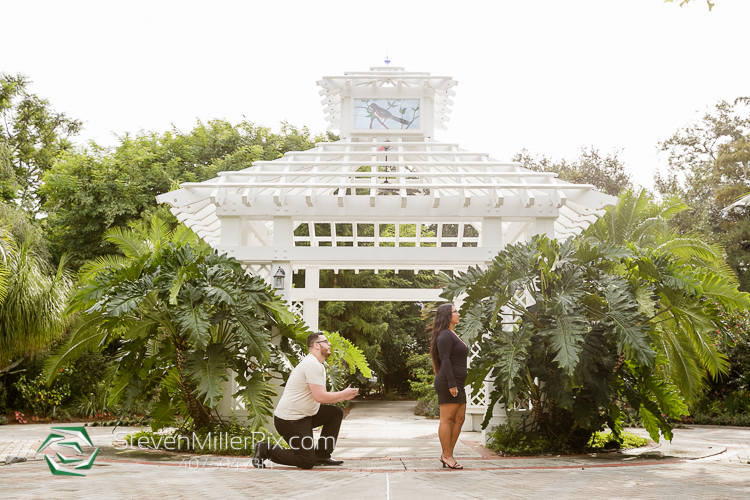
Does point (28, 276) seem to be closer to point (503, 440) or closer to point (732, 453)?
point (503, 440)

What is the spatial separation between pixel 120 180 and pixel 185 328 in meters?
14.9

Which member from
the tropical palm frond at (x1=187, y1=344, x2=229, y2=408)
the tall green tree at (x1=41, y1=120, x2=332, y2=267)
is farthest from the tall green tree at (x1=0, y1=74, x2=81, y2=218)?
the tropical palm frond at (x1=187, y1=344, x2=229, y2=408)

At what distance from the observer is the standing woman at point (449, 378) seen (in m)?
5.80

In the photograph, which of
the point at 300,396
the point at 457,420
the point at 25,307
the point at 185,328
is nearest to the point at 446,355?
the point at 457,420

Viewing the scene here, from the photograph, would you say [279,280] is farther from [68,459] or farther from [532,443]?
[532,443]

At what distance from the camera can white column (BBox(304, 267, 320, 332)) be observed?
431 inches

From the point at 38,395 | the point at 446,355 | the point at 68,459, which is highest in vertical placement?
the point at 446,355

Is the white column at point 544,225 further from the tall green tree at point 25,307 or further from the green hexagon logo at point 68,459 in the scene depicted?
the tall green tree at point 25,307

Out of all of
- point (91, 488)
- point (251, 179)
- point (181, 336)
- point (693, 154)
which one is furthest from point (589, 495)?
point (693, 154)

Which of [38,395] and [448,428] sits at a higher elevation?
[448,428]

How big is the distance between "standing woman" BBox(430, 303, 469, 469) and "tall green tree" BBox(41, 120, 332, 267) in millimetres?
13980

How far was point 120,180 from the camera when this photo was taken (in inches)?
773

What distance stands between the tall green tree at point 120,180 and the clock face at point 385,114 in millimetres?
9334

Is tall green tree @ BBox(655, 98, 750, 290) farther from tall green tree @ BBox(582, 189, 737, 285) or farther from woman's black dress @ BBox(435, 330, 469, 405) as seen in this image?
woman's black dress @ BBox(435, 330, 469, 405)
